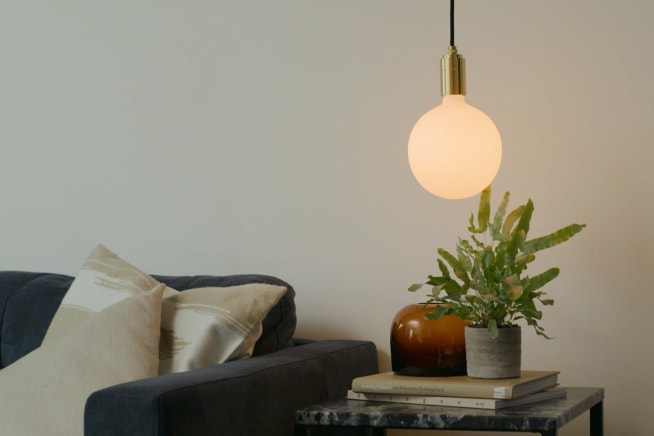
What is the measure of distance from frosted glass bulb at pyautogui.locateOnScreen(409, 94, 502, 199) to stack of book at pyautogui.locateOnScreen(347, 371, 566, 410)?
16.9 inches

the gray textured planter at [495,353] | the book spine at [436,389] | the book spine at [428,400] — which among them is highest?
the gray textured planter at [495,353]

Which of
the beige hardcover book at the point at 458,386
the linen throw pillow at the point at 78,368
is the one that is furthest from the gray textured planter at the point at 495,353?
the linen throw pillow at the point at 78,368

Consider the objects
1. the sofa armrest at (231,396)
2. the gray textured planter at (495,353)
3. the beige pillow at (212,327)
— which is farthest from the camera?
the beige pillow at (212,327)

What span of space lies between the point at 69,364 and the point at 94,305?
32 cm

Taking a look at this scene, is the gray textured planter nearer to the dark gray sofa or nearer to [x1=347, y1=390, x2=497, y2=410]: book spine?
[x1=347, y1=390, x2=497, y2=410]: book spine

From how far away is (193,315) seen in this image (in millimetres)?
2082

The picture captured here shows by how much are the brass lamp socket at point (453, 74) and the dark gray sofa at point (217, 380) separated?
61cm

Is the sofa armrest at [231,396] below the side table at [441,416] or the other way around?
the other way around

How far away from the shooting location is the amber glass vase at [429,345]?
2.00 meters

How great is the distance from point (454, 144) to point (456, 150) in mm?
14

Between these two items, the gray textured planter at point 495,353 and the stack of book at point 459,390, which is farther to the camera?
the gray textured planter at point 495,353

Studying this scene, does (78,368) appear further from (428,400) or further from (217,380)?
(428,400)

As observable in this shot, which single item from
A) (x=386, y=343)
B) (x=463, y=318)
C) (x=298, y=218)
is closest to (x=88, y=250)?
(x=298, y=218)

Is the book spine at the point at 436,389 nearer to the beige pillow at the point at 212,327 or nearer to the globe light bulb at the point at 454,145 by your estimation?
the beige pillow at the point at 212,327
